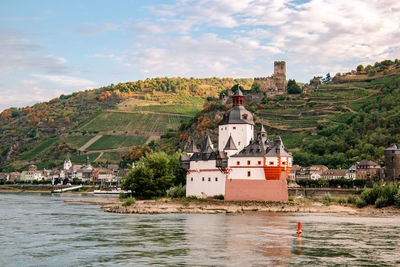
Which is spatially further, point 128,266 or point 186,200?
point 186,200

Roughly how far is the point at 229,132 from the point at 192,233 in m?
30.5

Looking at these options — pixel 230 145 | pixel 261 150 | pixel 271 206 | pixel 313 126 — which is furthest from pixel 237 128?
pixel 313 126

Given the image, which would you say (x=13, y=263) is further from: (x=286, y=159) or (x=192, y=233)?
(x=286, y=159)

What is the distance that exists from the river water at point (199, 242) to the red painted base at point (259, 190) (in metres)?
10.2

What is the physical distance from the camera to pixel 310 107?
145750 millimetres

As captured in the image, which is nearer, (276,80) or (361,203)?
(361,203)

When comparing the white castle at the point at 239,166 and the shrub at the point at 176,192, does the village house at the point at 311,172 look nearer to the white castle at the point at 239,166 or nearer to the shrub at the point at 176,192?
the white castle at the point at 239,166

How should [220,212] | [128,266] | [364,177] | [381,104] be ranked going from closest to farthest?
[128,266] < [220,212] < [364,177] < [381,104]

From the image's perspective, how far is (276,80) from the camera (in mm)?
192125

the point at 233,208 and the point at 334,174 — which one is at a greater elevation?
the point at 334,174

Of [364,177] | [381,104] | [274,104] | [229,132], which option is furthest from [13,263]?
[274,104]

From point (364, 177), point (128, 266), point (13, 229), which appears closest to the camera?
point (128, 266)

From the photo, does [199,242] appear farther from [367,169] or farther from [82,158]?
[82,158]

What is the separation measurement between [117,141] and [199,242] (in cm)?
15521
